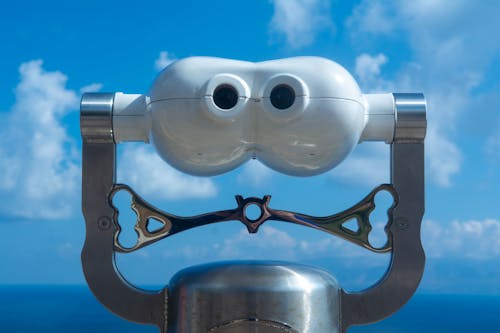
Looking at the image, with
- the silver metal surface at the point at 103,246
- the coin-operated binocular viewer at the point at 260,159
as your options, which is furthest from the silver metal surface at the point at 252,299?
the silver metal surface at the point at 103,246

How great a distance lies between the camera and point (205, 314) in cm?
238

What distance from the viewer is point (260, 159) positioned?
254cm

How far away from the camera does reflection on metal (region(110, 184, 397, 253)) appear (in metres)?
2.60

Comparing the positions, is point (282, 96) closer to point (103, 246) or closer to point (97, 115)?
point (97, 115)

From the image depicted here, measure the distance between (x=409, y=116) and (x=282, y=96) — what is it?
45 cm

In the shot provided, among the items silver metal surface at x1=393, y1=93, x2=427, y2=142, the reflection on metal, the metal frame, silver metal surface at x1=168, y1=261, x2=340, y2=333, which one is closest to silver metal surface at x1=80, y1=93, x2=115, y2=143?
the metal frame

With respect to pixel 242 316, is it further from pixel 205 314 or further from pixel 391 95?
pixel 391 95

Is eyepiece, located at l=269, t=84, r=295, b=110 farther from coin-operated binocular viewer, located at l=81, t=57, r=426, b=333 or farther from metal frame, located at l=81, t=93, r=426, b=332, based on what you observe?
metal frame, located at l=81, t=93, r=426, b=332

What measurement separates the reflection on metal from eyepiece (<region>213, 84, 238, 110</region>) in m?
0.36

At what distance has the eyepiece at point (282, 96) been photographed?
235cm

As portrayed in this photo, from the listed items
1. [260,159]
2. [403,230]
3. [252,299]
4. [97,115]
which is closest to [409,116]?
[403,230]

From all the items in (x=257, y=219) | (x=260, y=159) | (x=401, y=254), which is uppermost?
(x=260, y=159)

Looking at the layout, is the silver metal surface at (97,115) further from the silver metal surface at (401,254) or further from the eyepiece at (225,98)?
the silver metal surface at (401,254)

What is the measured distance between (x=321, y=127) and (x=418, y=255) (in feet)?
1.77
